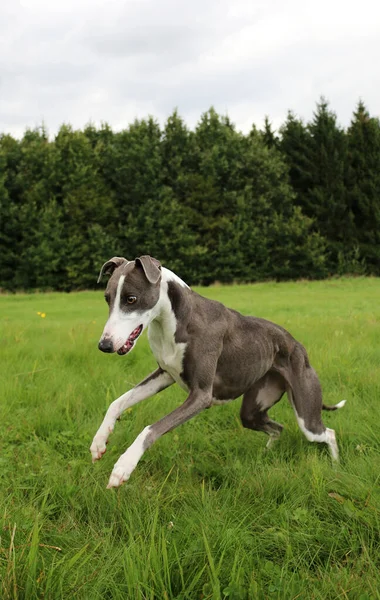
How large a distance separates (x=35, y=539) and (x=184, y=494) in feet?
3.93

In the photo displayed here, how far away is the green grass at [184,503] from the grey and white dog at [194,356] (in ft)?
0.99

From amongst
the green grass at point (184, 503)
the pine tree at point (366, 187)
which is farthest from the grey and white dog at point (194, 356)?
the pine tree at point (366, 187)

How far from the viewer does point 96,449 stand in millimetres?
3561

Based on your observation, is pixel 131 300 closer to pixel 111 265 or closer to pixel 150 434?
pixel 111 265

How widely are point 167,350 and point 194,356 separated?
0.20 metres

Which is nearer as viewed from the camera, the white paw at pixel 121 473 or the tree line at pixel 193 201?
the white paw at pixel 121 473

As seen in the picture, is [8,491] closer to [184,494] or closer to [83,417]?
[184,494]

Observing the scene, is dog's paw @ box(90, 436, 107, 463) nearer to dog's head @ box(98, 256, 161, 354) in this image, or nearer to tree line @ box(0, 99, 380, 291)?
dog's head @ box(98, 256, 161, 354)

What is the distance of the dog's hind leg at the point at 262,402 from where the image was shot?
4484mm

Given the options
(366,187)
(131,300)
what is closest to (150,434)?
(131,300)

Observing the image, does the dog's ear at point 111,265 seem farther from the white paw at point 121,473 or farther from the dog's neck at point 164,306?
the white paw at point 121,473

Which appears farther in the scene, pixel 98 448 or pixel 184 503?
pixel 98 448

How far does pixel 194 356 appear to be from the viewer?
12.1 ft

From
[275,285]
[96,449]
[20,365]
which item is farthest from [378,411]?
[275,285]
